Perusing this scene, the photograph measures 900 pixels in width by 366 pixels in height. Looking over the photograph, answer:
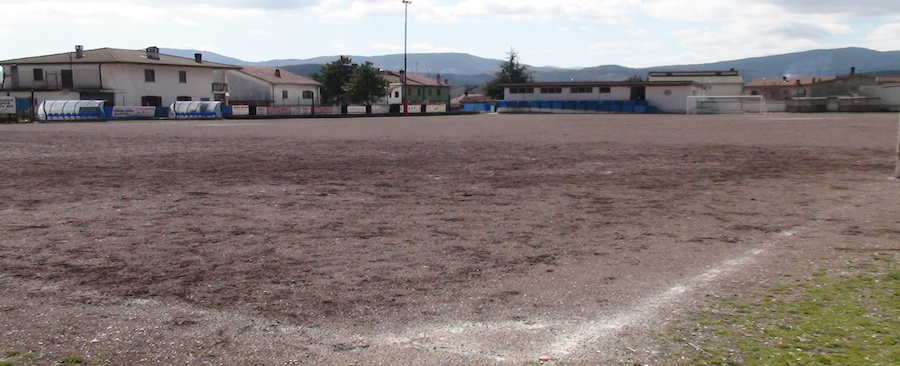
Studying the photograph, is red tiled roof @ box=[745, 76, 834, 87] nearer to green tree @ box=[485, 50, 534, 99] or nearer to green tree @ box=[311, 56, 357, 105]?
green tree @ box=[485, 50, 534, 99]

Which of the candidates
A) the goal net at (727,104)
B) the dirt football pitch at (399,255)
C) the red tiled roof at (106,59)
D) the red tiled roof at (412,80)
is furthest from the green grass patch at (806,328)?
the red tiled roof at (412,80)

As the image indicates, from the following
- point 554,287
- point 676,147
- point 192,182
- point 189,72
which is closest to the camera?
point 554,287

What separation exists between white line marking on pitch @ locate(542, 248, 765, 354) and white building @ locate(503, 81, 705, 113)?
8205 cm

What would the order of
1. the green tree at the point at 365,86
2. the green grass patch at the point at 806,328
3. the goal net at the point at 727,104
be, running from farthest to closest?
1. the green tree at the point at 365,86
2. the goal net at the point at 727,104
3. the green grass patch at the point at 806,328

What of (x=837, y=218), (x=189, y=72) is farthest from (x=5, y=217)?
(x=189, y=72)

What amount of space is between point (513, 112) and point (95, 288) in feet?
281

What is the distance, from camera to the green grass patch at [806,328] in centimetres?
425

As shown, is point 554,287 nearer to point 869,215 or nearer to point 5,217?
point 869,215

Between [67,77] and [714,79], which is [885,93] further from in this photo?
[67,77]

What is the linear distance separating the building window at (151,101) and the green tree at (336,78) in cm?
3479

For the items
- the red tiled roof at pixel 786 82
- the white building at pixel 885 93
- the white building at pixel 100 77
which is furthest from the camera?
the red tiled roof at pixel 786 82

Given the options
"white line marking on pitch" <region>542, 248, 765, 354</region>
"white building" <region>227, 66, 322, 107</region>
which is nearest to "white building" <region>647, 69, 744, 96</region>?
"white building" <region>227, 66, 322, 107</region>

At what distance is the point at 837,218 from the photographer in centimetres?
918

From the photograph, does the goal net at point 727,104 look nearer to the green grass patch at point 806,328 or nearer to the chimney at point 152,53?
the chimney at point 152,53
